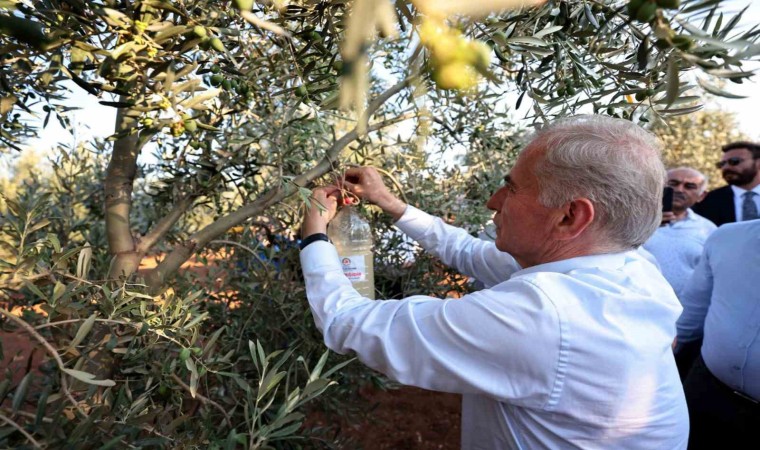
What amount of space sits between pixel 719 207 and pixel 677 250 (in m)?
2.03

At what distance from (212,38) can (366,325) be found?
0.76 m

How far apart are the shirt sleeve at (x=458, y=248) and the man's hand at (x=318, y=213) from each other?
1.37 ft

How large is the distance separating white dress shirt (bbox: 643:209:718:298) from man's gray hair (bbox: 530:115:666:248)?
8.70 ft

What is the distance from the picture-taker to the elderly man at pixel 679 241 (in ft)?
12.4

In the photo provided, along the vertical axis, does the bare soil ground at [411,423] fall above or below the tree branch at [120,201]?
below

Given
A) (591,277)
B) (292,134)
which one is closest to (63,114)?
(292,134)

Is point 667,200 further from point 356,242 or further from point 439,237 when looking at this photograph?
point 356,242

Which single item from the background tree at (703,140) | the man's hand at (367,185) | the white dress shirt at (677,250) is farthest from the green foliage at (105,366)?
the background tree at (703,140)

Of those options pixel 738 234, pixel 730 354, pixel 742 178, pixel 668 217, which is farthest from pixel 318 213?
pixel 742 178

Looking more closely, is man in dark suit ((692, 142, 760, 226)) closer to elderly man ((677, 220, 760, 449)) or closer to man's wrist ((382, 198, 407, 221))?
elderly man ((677, 220, 760, 449))

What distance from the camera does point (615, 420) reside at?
4.24 ft

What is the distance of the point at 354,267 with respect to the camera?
1961 mm

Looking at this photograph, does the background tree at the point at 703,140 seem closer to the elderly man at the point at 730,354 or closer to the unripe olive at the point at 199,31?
the elderly man at the point at 730,354

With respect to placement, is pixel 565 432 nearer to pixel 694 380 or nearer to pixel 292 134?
pixel 292 134
